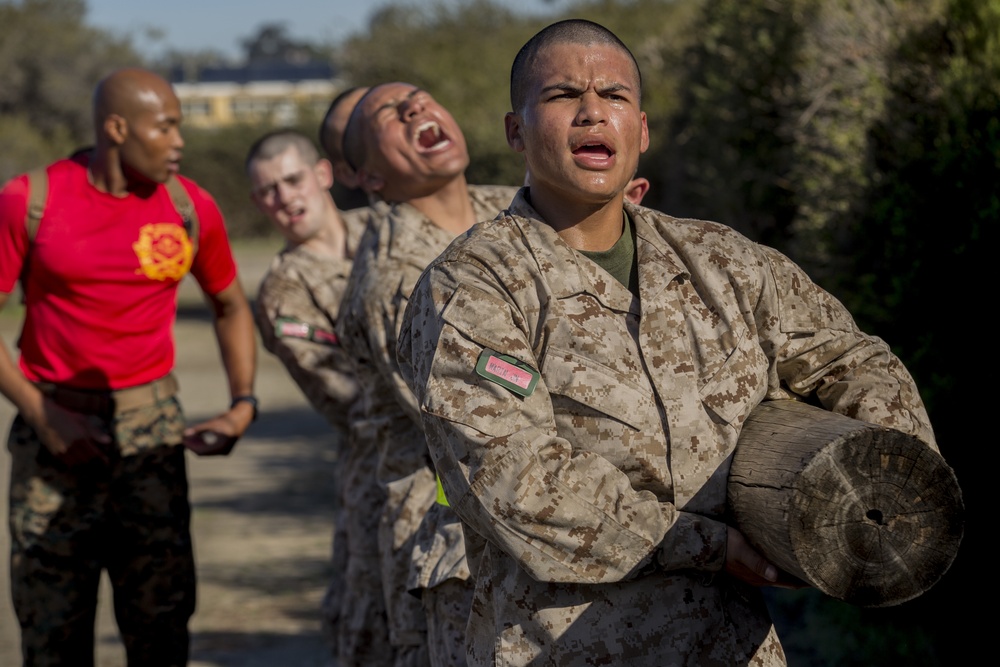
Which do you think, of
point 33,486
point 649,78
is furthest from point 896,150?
point 649,78

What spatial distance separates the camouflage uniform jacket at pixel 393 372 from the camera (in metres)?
4.11

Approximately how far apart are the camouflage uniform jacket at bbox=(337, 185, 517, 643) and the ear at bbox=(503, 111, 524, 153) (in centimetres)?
113

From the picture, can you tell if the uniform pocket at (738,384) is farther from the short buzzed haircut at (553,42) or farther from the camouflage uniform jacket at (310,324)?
the camouflage uniform jacket at (310,324)

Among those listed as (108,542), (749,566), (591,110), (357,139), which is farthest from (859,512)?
(108,542)

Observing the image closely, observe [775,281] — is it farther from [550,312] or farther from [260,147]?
[260,147]

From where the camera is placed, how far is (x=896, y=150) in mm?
5570

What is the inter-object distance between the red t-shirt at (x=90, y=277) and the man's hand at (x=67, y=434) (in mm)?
178

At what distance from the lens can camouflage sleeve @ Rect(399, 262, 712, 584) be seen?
255cm

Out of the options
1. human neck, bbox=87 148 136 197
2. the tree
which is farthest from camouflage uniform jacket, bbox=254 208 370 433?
the tree

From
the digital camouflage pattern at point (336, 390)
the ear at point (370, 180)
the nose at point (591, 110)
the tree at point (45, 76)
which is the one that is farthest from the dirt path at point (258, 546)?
the tree at point (45, 76)

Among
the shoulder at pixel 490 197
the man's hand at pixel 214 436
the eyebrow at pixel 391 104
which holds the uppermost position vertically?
the eyebrow at pixel 391 104

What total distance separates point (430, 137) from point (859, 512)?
8.27 ft

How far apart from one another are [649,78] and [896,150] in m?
7.96

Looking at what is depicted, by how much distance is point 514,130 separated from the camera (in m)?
3.02
